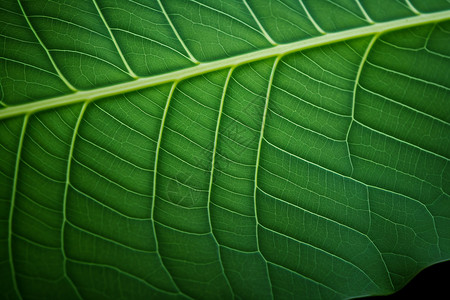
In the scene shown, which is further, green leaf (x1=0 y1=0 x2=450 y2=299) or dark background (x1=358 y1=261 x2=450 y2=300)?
dark background (x1=358 y1=261 x2=450 y2=300)

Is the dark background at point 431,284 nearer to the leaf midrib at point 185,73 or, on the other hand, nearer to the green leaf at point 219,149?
the green leaf at point 219,149

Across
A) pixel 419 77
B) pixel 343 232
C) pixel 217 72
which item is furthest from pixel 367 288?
pixel 217 72

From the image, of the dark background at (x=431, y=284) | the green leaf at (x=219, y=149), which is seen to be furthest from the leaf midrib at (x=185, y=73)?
the dark background at (x=431, y=284)

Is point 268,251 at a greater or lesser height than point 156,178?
lesser

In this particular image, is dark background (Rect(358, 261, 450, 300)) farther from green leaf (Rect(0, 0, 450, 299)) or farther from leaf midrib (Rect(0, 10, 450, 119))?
leaf midrib (Rect(0, 10, 450, 119))

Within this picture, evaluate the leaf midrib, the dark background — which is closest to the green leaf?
the leaf midrib

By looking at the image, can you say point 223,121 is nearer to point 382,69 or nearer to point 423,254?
point 382,69

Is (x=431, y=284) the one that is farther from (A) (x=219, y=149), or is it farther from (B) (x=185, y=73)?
(B) (x=185, y=73)

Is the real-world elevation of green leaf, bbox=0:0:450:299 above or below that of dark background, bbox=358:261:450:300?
above
